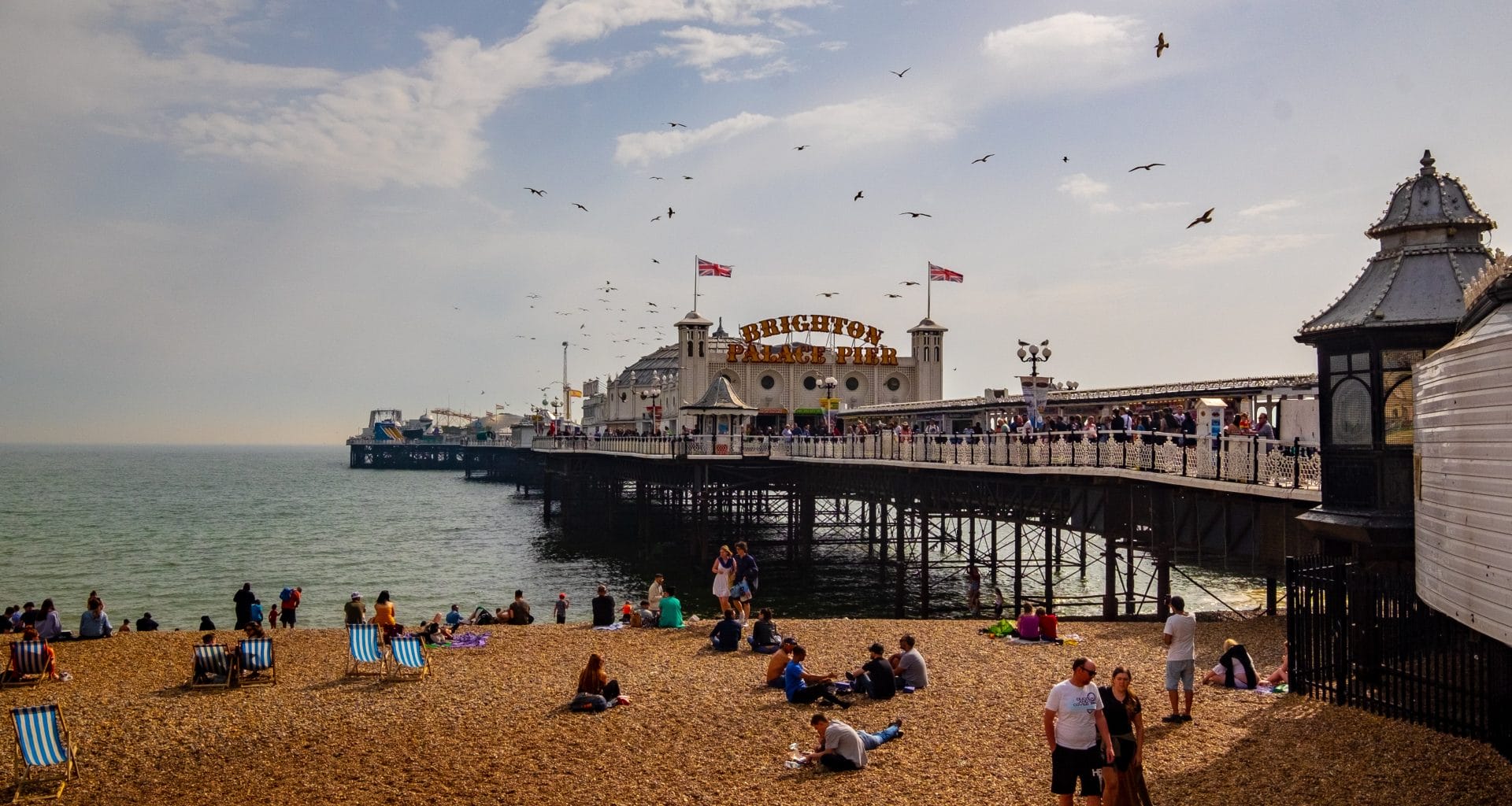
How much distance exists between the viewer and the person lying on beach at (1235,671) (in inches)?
525

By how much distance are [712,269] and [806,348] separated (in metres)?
8.32

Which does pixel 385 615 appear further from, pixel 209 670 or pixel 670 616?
pixel 670 616

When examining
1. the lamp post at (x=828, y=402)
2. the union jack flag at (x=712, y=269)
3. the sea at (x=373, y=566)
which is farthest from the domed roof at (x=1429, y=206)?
the union jack flag at (x=712, y=269)

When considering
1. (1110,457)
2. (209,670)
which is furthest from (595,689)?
(1110,457)

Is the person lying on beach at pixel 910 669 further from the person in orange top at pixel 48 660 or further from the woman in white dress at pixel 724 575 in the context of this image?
the person in orange top at pixel 48 660

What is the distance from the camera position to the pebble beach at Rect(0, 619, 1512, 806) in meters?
10.1

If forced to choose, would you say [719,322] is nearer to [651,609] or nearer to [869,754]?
[651,609]

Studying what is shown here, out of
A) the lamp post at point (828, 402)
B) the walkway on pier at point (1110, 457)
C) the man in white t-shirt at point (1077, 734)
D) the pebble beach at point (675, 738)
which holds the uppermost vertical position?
the lamp post at point (828, 402)

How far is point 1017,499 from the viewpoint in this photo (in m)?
26.3

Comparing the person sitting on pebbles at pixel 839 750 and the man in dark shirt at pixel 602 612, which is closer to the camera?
the person sitting on pebbles at pixel 839 750

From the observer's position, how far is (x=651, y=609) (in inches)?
829

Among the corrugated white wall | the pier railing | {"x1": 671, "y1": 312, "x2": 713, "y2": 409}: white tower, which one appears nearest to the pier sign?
{"x1": 671, "y1": 312, "x2": 713, "y2": 409}: white tower

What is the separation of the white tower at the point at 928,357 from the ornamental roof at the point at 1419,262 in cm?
5126

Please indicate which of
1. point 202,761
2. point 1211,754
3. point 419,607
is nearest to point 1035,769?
point 1211,754
